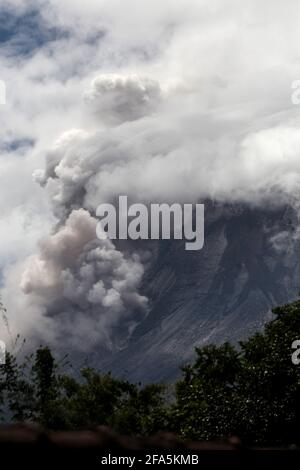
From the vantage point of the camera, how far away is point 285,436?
60.9m

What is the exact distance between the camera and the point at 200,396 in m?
87.2

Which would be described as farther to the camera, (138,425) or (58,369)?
(58,369)

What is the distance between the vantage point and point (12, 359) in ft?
344

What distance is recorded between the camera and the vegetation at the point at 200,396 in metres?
61.9

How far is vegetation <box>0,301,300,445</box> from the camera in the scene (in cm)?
6188
